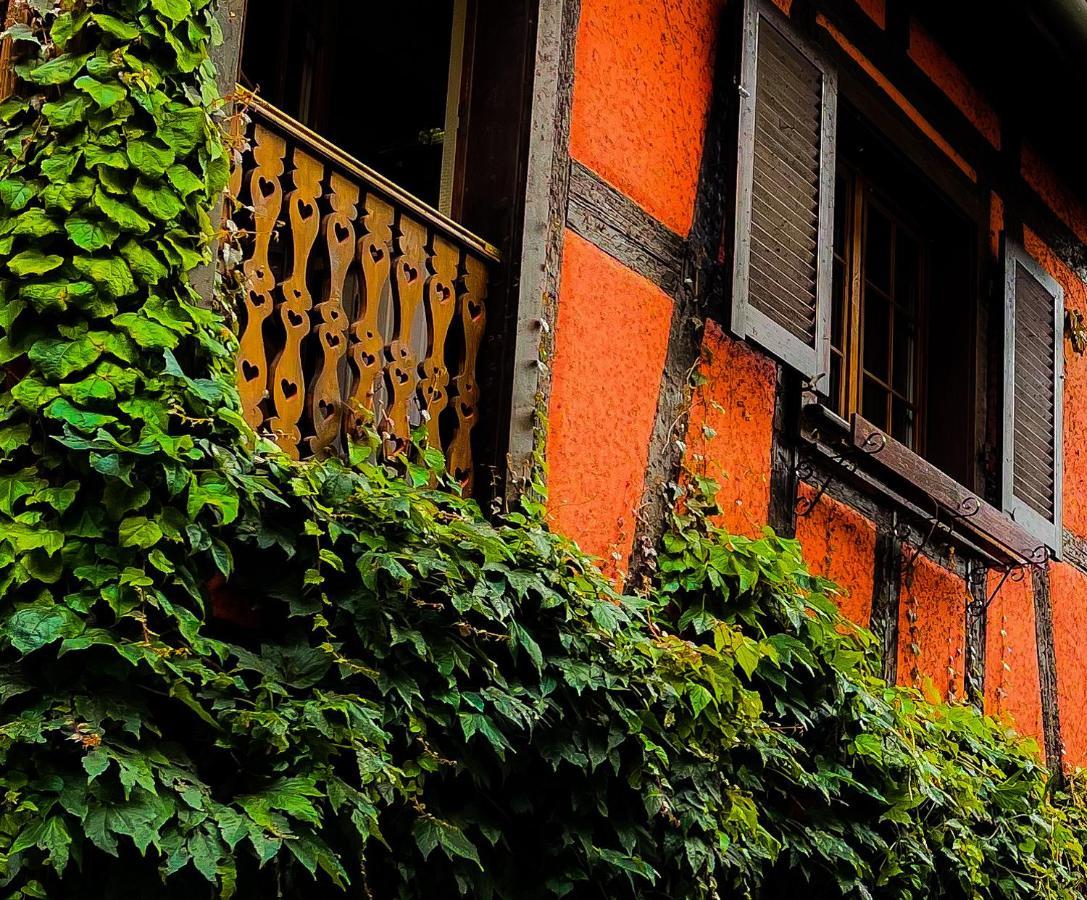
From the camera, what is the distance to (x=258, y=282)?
452 cm

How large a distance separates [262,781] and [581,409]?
1900 mm

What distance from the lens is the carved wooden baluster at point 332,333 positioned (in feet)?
15.4

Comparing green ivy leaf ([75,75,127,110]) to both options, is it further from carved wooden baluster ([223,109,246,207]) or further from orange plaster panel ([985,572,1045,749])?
orange plaster panel ([985,572,1045,749])

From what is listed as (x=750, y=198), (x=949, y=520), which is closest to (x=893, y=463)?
(x=949, y=520)

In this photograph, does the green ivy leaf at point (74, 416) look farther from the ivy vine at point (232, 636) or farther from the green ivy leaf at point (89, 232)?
the green ivy leaf at point (89, 232)

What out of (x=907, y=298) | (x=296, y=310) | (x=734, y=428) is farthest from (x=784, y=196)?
(x=296, y=310)

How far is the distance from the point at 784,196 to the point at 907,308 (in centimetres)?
179

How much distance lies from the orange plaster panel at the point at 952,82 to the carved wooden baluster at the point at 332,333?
3655 mm

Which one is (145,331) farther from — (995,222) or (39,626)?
(995,222)

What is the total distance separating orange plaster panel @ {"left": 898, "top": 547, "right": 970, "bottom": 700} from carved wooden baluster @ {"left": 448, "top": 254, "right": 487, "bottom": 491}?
2.46 meters

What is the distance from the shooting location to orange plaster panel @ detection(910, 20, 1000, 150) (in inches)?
307

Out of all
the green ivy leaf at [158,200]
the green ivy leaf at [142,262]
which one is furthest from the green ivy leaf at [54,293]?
the green ivy leaf at [158,200]

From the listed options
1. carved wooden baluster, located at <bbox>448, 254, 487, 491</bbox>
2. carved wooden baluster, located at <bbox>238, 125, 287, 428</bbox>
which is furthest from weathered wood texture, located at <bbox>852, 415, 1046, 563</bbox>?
carved wooden baluster, located at <bbox>238, 125, 287, 428</bbox>

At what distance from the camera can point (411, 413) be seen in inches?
199
